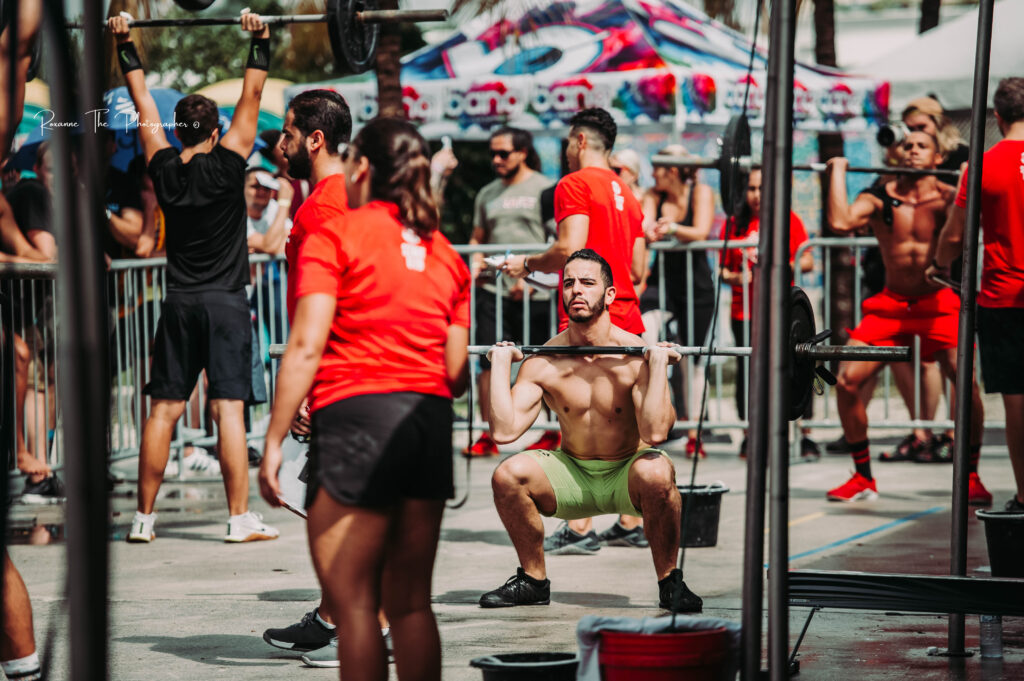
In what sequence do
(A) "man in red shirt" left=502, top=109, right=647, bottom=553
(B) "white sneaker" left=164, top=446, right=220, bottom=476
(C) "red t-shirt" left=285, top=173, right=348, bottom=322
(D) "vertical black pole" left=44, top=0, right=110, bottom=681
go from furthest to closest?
(B) "white sneaker" left=164, top=446, right=220, bottom=476
(A) "man in red shirt" left=502, top=109, right=647, bottom=553
(C) "red t-shirt" left=285, top=173, right=348, bottom=322
(D) "vertical black pole" left=44, top=0, right=110, bottom=681

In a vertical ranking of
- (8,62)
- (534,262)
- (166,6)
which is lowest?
(534,262)

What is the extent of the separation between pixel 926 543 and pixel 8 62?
5.81 metres

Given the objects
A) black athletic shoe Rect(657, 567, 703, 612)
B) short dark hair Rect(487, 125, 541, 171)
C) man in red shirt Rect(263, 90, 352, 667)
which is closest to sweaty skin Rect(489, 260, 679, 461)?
black athletic shoe Rect(657, 567, 703, 612)

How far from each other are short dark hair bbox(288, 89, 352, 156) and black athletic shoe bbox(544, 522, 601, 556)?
110 inches

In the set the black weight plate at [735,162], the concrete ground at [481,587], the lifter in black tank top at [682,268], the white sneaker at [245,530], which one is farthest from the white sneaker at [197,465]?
the black weight plate at [735,162]

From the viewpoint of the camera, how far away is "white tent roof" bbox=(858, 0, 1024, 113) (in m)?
14.3

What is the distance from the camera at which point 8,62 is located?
3.35m

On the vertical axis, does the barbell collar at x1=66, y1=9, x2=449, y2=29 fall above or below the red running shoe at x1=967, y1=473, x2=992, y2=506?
above

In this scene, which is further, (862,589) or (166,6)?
(166,6)

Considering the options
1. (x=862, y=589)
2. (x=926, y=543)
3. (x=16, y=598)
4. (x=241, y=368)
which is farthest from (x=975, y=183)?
(x=241, y=368)

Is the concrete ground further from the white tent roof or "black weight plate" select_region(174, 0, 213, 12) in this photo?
the white tent roof

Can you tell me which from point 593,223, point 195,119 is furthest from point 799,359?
point 195,119

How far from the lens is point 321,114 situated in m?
5.72

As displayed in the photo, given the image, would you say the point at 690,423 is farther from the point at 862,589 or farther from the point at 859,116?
the point at 862,589
